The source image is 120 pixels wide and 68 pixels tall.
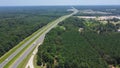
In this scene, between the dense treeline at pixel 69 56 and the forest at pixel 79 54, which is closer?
the dense treeline at pixel 69 56

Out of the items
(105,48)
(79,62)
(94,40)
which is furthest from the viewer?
(94,40)

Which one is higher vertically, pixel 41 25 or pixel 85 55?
pixel 85 55

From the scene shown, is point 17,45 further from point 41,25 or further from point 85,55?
point 41,25

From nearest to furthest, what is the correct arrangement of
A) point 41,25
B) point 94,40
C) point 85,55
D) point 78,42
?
point 85,55
point 78,42
point 94,40
point 41,25

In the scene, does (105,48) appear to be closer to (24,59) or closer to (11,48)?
(24,59)

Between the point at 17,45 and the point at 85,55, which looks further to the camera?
the point at 17,45

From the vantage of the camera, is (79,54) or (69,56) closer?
(69,56)

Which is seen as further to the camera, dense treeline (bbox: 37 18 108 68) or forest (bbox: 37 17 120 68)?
forest (bbox: 37 17 120 68)

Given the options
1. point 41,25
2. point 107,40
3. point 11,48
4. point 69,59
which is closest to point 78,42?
point 107,40

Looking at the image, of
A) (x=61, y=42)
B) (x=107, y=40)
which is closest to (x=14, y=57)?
(x=61, y=42)
